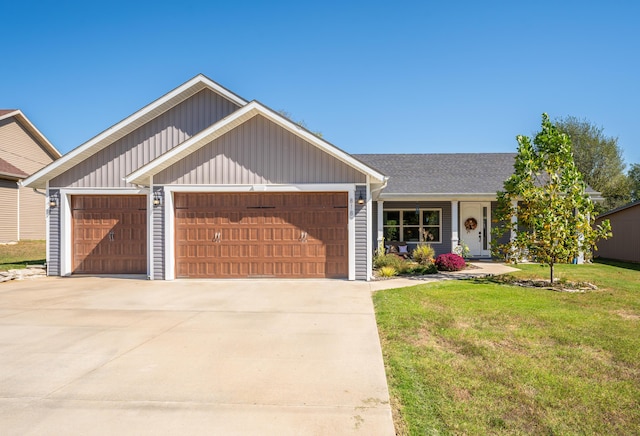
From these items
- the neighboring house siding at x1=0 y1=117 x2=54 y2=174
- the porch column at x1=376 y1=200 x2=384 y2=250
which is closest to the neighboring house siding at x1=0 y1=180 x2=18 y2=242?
the neighboring house siding at x1=0 y1=117 x2=54 y2=174

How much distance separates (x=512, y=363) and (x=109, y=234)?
11.3m

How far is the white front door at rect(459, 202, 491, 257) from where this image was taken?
53.3 feet

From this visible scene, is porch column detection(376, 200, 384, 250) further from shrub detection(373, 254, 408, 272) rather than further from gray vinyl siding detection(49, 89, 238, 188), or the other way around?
gray vinyl siding detection(49, 89, 238, 188)

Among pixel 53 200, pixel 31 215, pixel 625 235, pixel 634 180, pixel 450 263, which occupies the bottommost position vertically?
pixel 450 263

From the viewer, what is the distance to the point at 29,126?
79.7 ft

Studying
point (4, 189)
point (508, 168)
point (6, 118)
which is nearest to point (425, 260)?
point (508, 168)

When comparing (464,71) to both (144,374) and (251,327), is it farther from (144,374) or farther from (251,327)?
(144,374)

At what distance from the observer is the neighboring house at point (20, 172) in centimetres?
2012

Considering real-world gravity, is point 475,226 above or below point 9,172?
below

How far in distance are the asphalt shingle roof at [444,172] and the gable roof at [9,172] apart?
686 inches

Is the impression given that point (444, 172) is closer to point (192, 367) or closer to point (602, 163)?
point (192, 367)

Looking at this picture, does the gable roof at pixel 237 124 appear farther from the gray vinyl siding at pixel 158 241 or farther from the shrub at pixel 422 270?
the shrub at pixel 422 270

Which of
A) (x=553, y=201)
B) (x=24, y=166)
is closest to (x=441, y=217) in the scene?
(x=553, y=201)

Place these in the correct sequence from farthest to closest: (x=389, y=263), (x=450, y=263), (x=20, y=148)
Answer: (x=20, y=148) < (x=389, y=263) < (x=450, y=263)
